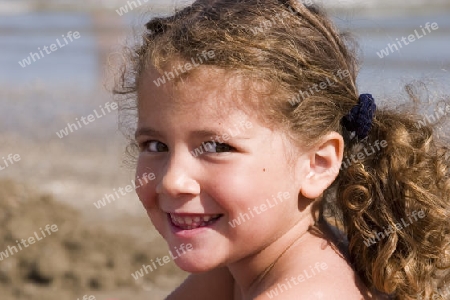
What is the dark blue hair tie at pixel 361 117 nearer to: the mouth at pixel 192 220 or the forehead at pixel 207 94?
the forehead at pixel 207 94

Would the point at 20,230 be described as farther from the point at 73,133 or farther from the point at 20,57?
the point at 20,57

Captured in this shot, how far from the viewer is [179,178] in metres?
2.52

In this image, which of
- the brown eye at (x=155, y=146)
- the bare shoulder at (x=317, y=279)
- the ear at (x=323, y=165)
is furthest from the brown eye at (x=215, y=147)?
the bare shoulder at (x=317, y=279)

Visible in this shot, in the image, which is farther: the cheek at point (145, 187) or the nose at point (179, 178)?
the cheek at point (145, 187)

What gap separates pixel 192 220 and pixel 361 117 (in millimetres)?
670

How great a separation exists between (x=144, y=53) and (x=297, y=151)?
618 millimetres

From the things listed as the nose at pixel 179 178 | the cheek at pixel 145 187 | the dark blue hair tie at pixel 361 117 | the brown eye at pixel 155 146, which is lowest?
the dark blue hair tie at pixel 361 117

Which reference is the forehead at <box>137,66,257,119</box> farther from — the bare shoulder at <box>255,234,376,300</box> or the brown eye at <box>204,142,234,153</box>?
the bare shoulder at <box>255,234,376,300</box>

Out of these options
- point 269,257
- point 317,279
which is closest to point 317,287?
point 317,279

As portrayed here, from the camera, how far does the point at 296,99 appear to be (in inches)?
105

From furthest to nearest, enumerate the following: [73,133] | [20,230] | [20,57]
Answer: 1. [20,57]
2. [73,133]
3. [20,230]

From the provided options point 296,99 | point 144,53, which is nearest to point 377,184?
point 296,99

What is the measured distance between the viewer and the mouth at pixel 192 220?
260 cm

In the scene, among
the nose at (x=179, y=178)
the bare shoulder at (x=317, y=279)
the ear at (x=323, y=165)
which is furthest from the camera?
the ear at (x=323, y=165)
